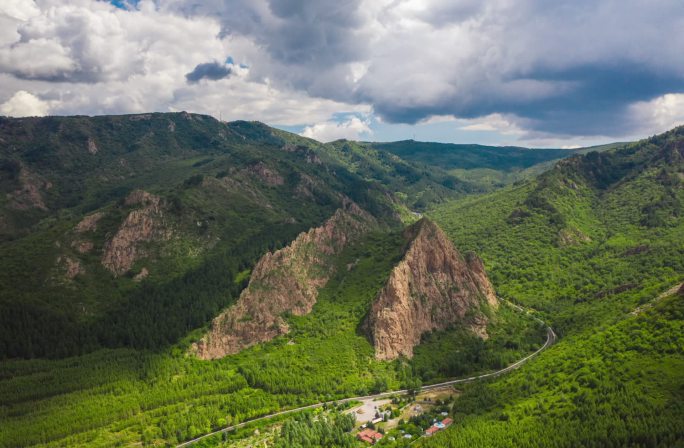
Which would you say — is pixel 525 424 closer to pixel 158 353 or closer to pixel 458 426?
pixel 458 426

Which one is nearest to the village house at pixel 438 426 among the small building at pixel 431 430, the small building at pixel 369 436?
the small building at pixel 431 430

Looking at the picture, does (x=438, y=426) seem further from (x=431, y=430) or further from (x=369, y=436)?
(x=369, y=436)

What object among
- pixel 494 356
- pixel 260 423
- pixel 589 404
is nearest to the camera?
pixel 589 404

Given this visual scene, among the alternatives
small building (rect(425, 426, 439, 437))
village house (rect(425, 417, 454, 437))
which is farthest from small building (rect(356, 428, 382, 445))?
village house (rect(425, 417, 454, 437))

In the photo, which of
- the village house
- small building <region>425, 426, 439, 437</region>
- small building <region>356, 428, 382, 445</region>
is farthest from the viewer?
the village house

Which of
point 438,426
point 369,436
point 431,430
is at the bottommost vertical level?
point 431,430

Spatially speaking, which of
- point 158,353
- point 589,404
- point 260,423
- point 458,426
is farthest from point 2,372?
point 589,404

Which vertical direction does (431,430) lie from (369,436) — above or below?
below

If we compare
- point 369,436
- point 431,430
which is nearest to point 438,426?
point 431,430

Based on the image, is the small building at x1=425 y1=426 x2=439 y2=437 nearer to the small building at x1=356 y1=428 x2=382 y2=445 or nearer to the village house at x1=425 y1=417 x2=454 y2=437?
the village house at x1=425 y1=417 x2=454 y2=437
